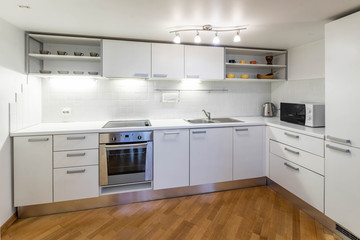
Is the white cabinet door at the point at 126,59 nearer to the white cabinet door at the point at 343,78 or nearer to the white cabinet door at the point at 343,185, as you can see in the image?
the white cabinet door at the point at 343,78

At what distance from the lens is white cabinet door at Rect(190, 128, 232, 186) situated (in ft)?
8.86

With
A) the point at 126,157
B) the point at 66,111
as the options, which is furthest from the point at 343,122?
the point at 66,111

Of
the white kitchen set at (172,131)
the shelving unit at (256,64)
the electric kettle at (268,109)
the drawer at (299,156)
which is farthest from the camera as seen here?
the electric kettle at (268,109)

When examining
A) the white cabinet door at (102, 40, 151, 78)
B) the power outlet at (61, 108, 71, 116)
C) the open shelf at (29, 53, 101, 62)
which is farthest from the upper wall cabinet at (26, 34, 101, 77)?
the power outlet at (61, 108, 71, 116)

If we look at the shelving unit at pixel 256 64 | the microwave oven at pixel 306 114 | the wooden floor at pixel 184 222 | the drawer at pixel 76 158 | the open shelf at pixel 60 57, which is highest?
the shelving unit at pixel 256 64

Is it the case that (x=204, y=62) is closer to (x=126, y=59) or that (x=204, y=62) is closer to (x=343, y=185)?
(x=126, y=59)

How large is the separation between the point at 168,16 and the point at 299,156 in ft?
6.87

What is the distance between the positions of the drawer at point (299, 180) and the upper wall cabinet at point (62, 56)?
104 inches

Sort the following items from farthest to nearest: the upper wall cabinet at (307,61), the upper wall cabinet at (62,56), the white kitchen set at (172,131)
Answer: the upper wall cabinet at (307,61) < the upper wall cabinet at (62,56) < the white kitchen set at (172,131)

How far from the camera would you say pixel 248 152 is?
2.90m

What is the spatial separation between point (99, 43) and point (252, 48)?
2.27 meters

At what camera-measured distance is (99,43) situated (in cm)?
279

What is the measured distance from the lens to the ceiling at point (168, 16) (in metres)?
1.73

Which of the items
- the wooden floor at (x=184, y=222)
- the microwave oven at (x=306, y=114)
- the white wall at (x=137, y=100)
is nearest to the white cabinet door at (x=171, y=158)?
the wooden floor at (x=184, y=222)
